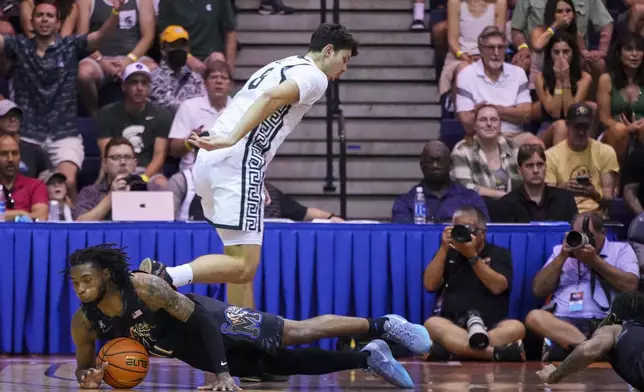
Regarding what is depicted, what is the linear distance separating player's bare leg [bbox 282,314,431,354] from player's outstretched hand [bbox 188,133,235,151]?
3.44ft

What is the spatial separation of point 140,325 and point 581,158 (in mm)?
5760

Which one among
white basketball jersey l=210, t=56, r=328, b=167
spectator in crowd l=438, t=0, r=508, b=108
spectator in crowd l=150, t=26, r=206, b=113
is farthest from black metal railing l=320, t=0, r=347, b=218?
white basketball jersey l=210, t=56, r=328, b=167

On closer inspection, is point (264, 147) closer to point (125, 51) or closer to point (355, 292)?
point (355, 292)

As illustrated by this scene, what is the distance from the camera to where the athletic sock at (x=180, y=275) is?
703 centimetres

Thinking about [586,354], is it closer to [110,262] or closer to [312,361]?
[312,361]

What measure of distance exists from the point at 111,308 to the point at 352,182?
20.2ft

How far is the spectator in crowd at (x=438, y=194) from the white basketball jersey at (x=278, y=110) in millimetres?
2990

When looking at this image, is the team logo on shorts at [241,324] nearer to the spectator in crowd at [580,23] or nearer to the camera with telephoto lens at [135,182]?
the camera with telephoto lens at [135,182]

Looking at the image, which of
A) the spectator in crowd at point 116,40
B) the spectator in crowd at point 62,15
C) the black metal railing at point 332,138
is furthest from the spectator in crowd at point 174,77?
the black metal railing at point 332,138

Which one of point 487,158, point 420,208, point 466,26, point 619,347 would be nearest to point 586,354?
point 619,347

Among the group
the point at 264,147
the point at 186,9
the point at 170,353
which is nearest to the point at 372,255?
the point at 264,147

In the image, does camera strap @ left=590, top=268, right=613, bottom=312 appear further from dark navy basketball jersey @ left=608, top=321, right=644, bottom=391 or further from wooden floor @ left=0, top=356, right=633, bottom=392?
dark navy basketball jersey @ left=608, top=321, right=644, bottom=391

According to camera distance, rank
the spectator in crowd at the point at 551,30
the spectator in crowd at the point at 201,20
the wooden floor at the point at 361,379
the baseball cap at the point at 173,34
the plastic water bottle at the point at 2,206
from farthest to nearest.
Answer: the spectator in crowd at the point at 201,20 → the spectator in crowd at the point at 551,30 → the baseball cap at the point at 173,34 → the plastic water bottle at the point at 2,206 → the wooden floor at the point at 361,379

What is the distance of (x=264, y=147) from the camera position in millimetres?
7500
